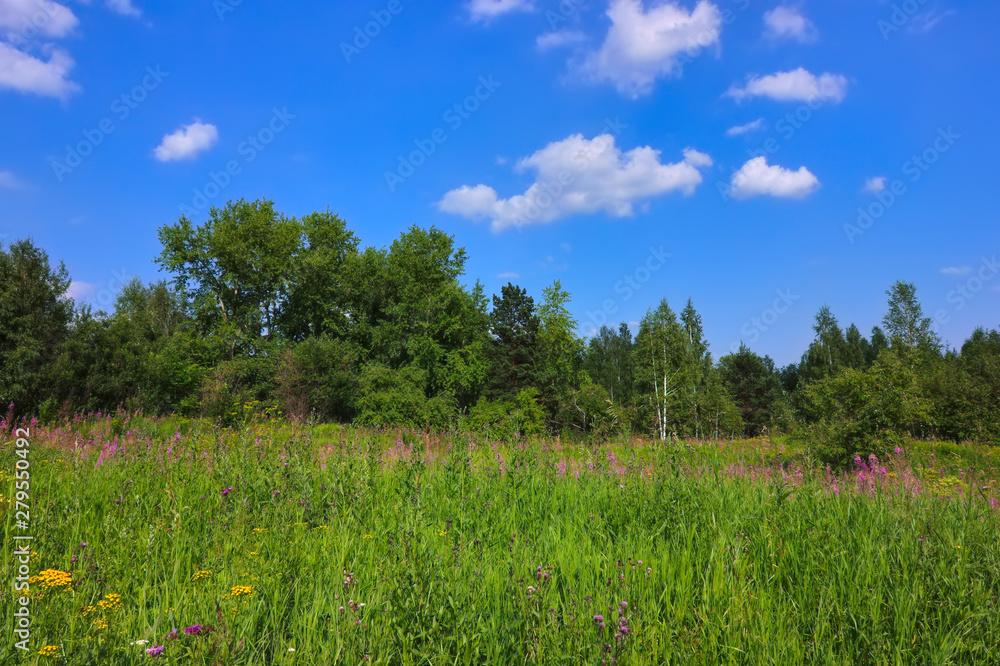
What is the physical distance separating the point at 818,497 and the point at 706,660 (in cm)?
278

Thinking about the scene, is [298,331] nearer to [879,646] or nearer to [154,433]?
[154,433]

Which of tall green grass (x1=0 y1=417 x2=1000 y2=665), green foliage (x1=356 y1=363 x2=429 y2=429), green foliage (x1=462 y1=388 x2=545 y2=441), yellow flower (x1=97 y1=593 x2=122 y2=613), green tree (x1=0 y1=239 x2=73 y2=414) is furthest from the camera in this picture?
green foliage (x1=356 y1=363 x2=429 y2=429)

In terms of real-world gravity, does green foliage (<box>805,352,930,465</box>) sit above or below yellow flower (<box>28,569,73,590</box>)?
above

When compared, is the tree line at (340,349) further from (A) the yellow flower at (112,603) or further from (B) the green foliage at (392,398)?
(A) the yellow flower at (112,603)

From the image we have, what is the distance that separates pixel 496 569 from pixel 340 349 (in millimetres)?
30185

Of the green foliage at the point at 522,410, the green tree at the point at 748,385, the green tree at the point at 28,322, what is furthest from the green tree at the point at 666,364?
the green tree at the point at 28,322

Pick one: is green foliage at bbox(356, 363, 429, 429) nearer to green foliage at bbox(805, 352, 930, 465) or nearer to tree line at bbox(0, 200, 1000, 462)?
tree line at bbox(0, 200, 1000, 462)

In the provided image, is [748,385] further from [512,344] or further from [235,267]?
[235,267]

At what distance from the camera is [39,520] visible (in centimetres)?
340

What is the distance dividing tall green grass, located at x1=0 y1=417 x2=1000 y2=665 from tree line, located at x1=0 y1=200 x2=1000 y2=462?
14.4 meters

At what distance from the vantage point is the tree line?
877 inches

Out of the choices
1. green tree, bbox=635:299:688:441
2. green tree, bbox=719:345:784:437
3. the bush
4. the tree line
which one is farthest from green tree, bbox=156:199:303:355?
green tree, bbox=719:345:784:437

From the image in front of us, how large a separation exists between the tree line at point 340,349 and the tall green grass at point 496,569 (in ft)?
47.1

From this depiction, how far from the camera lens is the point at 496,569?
2.87m
